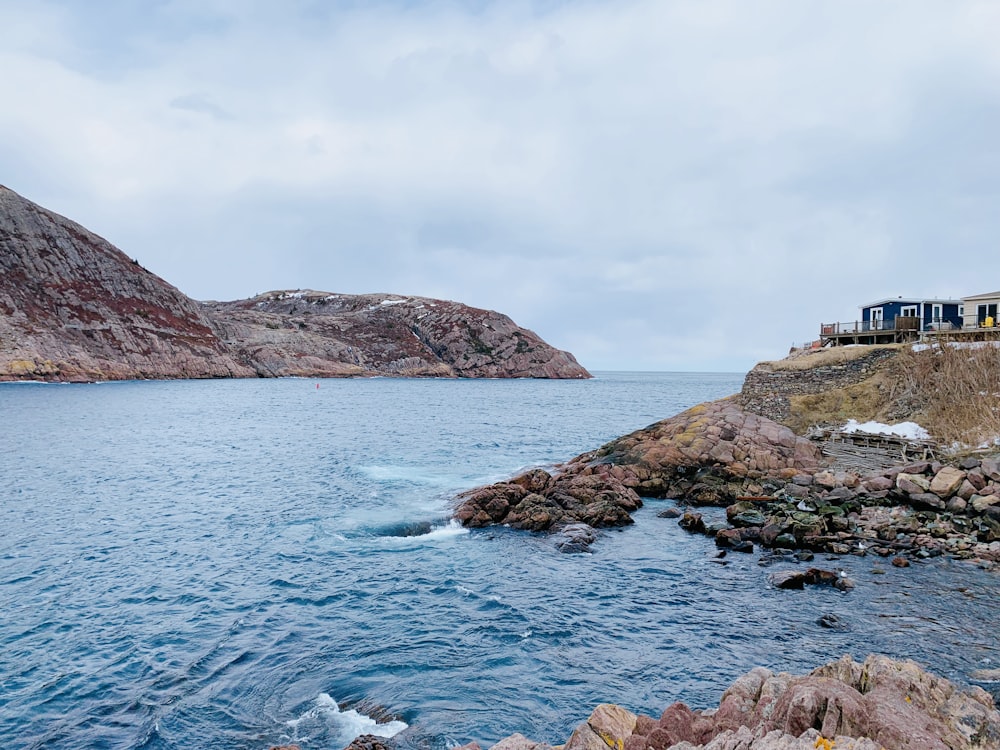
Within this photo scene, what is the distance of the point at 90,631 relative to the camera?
645 inches

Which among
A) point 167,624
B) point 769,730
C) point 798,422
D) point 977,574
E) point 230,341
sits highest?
point 230,341

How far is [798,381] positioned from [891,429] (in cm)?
713

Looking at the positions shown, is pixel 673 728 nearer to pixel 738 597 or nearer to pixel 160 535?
pixel 738 597

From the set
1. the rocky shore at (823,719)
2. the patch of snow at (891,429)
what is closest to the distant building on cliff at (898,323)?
the patch of snow at (891,429)

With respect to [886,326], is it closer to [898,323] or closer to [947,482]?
[898,323]

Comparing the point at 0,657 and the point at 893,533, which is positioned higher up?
the point at 893,533

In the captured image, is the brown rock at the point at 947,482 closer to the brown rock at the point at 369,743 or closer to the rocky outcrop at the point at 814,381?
the rocky outcrop at the point at 814,381

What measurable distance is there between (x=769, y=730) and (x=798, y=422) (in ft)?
112

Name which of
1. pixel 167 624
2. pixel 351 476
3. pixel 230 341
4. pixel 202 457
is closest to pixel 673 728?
pixel 167 624

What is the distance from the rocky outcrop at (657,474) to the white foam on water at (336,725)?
47.2 feet

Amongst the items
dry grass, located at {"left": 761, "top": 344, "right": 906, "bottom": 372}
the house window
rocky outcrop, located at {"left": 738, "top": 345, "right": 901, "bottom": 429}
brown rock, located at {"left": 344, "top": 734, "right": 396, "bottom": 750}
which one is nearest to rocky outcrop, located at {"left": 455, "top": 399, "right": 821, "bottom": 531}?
rocky outcrop, located at {"left": 738, "top": 345, "right": 901, "bottom": 429}

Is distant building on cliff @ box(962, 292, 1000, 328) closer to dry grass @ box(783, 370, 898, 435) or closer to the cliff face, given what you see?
dry grass @ box(783, 370, 898, 435)

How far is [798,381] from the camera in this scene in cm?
4000

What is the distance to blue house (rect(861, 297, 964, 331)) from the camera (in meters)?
44.1
